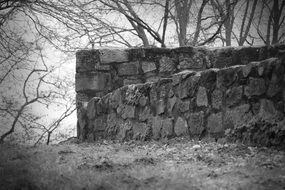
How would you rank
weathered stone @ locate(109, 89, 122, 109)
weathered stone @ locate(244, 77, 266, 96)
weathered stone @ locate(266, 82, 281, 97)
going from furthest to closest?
1. weathered stone @ locate(109, 89, 122, 109)
2. weathered stone @ locate(244, 77, 266, 96)
3. weathered stone @ locate(266, 82, 281, 97)

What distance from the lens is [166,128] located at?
5.04m

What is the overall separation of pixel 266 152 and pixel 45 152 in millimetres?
2401

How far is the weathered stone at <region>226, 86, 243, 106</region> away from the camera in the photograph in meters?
4.07

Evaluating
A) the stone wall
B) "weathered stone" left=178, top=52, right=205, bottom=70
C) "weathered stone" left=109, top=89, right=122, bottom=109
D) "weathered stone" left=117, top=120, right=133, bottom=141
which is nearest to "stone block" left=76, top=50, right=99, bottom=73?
the stone wall

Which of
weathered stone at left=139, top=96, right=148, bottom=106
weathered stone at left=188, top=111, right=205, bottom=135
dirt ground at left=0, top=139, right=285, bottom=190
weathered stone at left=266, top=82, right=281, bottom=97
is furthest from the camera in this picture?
weathered stone at left=139, top=96, right=148, bottom=106

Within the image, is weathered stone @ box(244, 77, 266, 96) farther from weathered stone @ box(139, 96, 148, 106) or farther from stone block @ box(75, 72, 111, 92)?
stone block @ box(75, 72, 111, 92)

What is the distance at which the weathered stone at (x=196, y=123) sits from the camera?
451 centimetres

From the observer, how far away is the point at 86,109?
7.06 metres

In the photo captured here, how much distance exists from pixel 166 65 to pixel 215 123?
295cm

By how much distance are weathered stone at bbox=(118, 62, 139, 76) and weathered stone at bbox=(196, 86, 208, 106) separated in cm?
276

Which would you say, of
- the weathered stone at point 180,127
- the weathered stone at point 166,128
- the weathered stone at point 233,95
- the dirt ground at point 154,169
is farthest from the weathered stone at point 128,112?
the weathered stone at point 233,95

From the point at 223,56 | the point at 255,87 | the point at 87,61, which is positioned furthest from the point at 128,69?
the point at 255,87

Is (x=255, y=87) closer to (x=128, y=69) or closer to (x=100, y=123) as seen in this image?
(x=100, y=123)

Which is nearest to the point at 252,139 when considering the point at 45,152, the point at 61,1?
the point at 45,152
